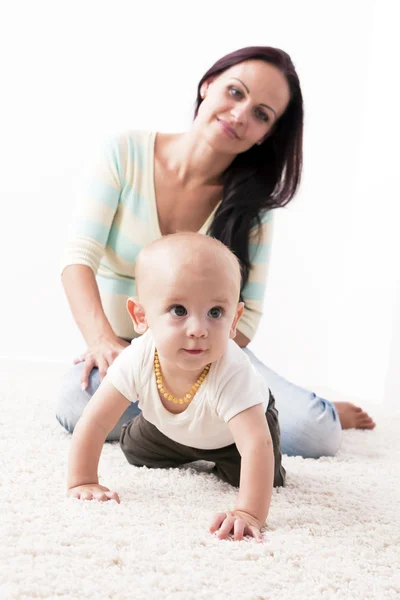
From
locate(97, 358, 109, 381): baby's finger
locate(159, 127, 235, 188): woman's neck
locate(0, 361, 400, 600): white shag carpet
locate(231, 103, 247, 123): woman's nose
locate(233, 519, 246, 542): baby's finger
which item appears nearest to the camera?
locate(0, 361, 400, 600): white shag carpet

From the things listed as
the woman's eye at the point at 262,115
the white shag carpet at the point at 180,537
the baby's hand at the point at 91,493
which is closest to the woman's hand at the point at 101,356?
the white shag carpet at the point at 180,537

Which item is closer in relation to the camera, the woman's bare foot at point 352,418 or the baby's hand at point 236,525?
the baby's hand at point 236,525

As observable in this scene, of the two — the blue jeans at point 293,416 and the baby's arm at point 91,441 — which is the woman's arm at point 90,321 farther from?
the baby's arm at point 91,441

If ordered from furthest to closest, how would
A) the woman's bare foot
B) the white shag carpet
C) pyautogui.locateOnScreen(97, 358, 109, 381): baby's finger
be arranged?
the woman's bare foot < pyautogui.locateOnScreen(97, 358, 109, 381): baby's finger < the white shag carpet

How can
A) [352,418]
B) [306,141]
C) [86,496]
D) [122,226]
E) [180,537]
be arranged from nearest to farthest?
[180,537]
[86,496]
[122,226]
[352,418]
[306,141]

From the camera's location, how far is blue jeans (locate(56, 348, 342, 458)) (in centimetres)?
174

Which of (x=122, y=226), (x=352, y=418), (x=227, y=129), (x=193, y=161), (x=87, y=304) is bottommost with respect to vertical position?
(x=352, y=418)

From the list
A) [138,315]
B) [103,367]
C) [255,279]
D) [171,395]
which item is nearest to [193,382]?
[171,395]

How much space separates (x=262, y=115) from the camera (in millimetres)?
1828

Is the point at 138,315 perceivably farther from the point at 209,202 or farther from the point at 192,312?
the point at 209,202

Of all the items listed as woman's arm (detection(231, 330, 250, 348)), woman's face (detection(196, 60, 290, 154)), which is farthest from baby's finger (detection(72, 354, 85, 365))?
woman's face (detection(196, 60, 290, 154))

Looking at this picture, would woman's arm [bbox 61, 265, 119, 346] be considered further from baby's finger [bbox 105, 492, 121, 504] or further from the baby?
baby's finger [bbox 105, 492, 121, 504]

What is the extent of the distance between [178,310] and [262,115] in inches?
32.8

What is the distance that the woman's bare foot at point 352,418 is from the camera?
2158 mm
